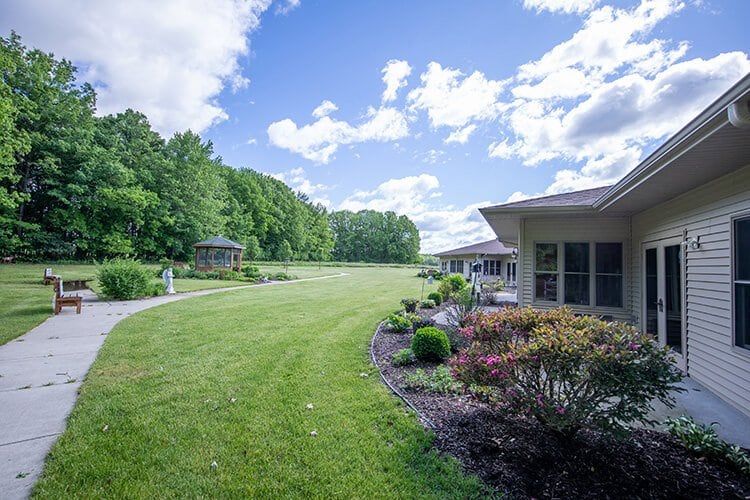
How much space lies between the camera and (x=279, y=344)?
608 centimetres

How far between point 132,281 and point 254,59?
8985 millimetres

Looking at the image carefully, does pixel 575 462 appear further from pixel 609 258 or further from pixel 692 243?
pixel 609 258

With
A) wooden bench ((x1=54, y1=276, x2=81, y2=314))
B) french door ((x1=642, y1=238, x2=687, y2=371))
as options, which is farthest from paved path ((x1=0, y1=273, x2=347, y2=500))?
french door ((x1=642, y1=238, x2=687, y2=371))

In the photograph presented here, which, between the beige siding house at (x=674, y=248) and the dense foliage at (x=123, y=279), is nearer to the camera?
the beige siding house at (x=674, y=248)

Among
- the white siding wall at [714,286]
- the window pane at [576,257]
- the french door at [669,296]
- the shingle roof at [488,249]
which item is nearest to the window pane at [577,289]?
the window pane at [576,257]

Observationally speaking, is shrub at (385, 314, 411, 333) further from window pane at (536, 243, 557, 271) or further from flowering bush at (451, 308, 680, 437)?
flowering bush at (451, 308, 680, 437)

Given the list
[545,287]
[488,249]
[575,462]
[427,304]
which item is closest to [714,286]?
[575,462]

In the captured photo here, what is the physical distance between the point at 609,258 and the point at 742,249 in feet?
13.2

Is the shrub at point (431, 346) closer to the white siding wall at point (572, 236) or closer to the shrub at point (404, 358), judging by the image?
the shrub at point (404, 358)

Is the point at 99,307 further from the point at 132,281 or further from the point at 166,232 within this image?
the point at 166,232

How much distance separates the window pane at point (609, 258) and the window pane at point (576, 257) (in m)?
0.23

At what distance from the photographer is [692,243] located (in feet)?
15.4

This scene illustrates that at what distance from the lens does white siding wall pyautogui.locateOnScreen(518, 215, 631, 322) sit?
292 inches

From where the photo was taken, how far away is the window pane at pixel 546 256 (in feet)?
26.3
